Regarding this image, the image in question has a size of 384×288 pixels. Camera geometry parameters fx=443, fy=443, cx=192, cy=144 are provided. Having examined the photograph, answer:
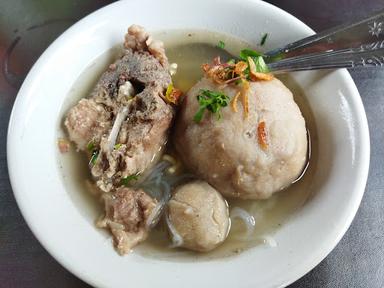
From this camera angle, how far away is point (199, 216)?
1716mm

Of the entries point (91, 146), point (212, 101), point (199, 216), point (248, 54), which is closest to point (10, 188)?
point (91, 146)

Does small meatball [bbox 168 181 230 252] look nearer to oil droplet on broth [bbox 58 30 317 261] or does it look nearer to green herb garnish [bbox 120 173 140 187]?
oil droplet on broth [bbox 58 30 317 261]

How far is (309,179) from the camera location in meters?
1.89

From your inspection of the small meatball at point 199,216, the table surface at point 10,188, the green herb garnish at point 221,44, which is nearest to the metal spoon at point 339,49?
Result: the green herb garnish at point 221,44

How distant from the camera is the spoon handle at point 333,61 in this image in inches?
72.2

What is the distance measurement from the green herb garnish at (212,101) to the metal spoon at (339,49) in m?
0.39

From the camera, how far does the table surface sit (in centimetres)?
187

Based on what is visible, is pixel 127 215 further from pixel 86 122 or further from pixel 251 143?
pixel 251 143

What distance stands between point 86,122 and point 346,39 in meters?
1.18

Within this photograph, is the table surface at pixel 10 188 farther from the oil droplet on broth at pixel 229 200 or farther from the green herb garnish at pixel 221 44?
the green herb garnish at pixel 221 44

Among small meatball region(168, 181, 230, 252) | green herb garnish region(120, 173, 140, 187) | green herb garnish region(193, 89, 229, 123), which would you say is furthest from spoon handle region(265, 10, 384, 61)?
green herb garnish region(120, 173, 140, 187)

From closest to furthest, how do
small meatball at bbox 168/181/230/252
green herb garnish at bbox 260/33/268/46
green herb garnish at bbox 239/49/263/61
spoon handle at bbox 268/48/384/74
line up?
small meatball at bbox 168/181/230/252
spoon handle at bbox 268/48/384/74
green herb garnish at bbox 239/49/263/61
green herb garnish at bbox 260/33/268/46

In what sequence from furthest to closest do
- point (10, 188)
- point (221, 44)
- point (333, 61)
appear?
point (221, 44) → point (10, 188) → point (333, 61)

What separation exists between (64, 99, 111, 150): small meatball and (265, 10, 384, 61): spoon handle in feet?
2.78
